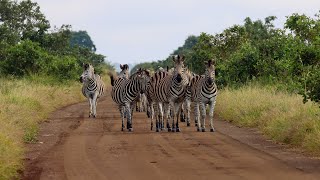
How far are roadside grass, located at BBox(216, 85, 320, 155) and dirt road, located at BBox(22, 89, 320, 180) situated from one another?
458mm

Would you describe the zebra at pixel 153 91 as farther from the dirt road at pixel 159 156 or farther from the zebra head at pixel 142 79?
the dirt road at pixel 159 156

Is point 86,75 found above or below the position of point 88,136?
above

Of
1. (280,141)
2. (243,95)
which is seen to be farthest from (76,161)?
(243,95)

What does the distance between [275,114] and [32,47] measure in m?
20.5

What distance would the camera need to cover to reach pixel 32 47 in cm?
3550

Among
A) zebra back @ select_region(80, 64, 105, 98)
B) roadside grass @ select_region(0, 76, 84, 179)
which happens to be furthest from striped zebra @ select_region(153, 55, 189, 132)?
zebra back @ select_region(80, 64, 105, 98)

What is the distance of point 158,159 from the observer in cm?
1213

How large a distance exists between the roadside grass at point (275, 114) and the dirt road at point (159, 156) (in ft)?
1.50

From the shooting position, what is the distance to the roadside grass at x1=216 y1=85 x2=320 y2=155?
14.4 metres

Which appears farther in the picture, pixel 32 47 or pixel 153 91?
pixel 32 47

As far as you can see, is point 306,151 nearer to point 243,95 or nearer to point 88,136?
point 88,136

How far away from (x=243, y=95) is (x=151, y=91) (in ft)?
18.6

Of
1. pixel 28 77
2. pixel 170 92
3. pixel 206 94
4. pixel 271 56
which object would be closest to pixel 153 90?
pixel 170 92

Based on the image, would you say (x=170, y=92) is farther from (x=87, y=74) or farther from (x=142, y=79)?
(x=87, y=74)
